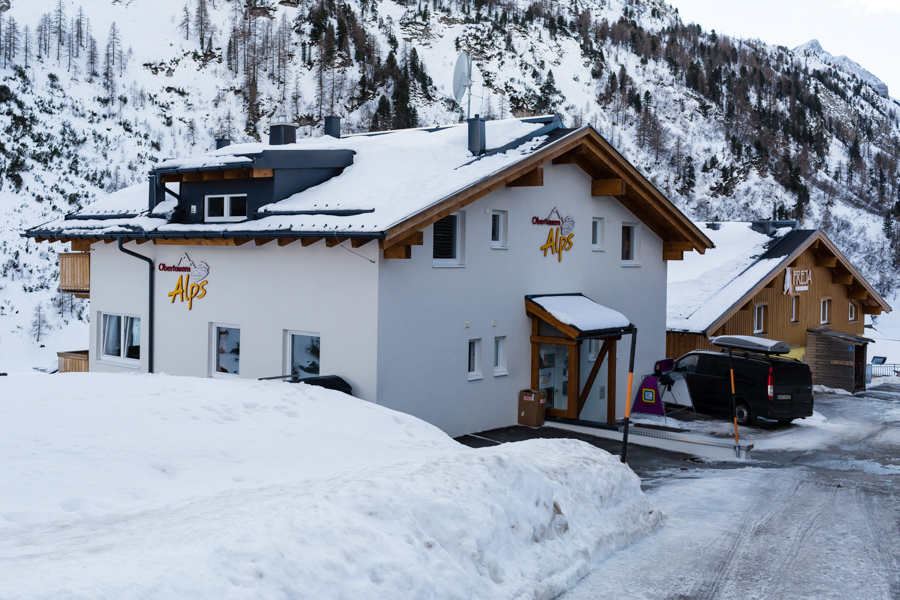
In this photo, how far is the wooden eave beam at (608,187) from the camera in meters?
19.5

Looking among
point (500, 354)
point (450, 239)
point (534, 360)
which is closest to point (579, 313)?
point (534, 360)

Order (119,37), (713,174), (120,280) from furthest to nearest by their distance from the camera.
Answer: (713,174)
(119,37)
(120,280)

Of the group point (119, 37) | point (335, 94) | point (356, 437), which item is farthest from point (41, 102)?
point (356, 437)

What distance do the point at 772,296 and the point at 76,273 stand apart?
21.8 meters

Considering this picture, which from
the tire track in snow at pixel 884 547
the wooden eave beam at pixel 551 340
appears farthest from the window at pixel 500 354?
the tire track in snow at pixel 884 547

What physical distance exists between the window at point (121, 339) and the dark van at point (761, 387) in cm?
1326

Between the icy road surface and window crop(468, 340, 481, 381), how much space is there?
13.2ft

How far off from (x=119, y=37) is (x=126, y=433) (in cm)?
10441

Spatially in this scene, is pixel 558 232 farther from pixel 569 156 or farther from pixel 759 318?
pixel 759 318

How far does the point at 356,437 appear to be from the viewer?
10.1 m

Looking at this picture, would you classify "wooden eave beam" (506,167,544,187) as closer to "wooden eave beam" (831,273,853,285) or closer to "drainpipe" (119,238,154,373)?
"drainpipe" (119,238,154,373)

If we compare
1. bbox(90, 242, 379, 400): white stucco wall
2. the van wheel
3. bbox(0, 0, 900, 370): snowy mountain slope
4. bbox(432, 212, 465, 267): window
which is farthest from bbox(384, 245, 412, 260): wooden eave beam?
bbox(0, 0, 900, 370): snowy mountain slope

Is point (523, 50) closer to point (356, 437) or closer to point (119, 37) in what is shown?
point (119, 37)

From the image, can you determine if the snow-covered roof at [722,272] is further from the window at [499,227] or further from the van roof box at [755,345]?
the window at [499,227]
